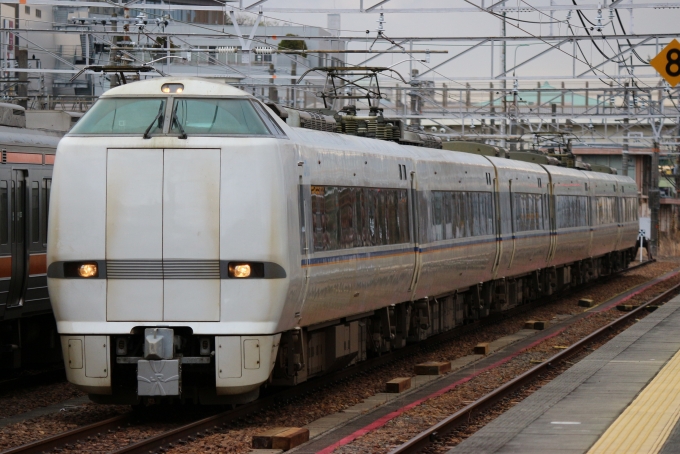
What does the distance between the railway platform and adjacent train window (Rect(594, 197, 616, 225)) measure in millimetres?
17393

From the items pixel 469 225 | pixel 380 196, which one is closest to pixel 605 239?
pixel 469 225

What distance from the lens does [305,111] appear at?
42.8 ft

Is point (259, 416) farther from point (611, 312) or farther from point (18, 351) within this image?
point (611, 312)

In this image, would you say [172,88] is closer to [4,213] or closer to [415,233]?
[4,213]

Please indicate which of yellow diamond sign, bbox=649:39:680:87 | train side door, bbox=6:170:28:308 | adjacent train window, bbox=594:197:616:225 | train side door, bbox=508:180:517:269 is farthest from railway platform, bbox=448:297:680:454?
adjacent train window, bbox=594:197:616:225

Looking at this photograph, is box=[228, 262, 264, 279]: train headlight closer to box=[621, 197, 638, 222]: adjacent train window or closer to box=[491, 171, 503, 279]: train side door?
box=[491, 171, 503, 279]: train side door

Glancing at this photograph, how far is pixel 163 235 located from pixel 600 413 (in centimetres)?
414

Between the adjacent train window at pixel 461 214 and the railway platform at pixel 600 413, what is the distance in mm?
2753

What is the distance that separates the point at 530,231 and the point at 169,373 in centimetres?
1506

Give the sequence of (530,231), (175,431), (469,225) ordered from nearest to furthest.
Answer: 1. (175,431)
2. (469,225)
3. (530,231)

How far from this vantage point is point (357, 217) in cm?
1323

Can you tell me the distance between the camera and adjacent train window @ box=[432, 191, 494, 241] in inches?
675

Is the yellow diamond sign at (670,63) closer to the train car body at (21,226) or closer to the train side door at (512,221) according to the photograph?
the train side door at (512,221)

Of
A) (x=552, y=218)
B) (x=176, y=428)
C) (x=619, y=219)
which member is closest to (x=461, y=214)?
(x=552, y=218)
